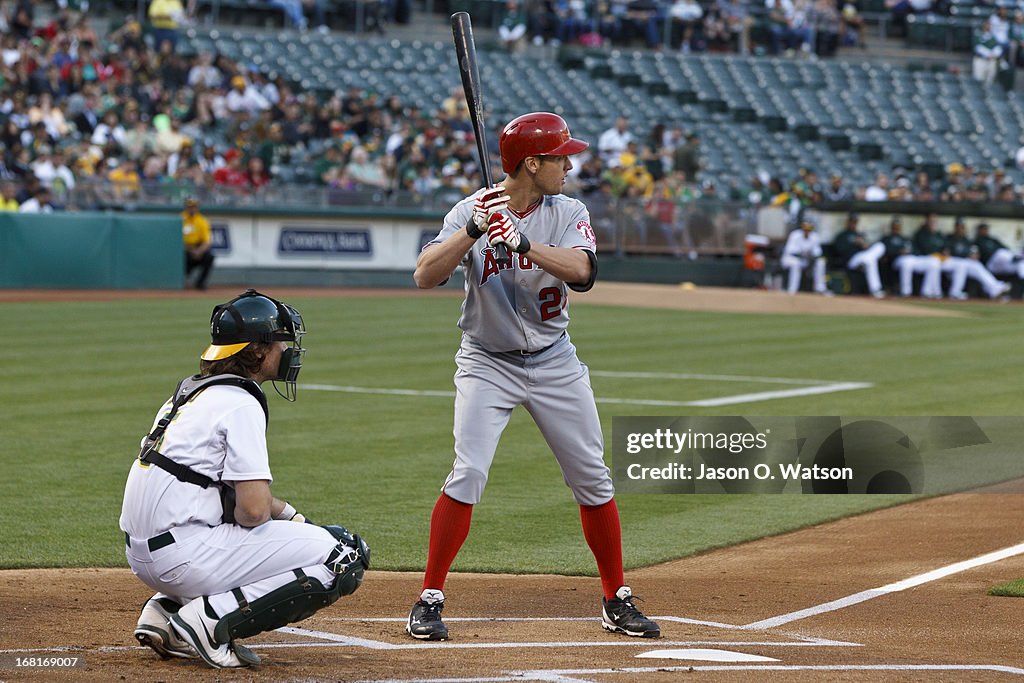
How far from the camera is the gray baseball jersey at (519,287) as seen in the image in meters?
5.59

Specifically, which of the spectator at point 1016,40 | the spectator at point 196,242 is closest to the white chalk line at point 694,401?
the spectator at point 196,242

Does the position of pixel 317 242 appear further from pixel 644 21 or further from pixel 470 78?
pixel 470 78

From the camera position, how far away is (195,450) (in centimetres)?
462

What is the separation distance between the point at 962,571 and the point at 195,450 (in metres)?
3.97

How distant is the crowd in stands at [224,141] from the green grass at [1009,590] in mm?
18683

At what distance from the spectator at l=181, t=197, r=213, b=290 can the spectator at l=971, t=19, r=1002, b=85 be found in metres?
23.6

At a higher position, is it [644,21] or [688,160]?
[644,21]

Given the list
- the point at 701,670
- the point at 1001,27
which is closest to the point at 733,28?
the point at 1001,27

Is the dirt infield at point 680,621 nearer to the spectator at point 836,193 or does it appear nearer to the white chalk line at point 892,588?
the white chalk line at point 892,588

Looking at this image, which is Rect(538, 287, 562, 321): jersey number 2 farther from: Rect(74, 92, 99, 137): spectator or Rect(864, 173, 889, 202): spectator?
Rect(864, 173, 889, 202): spectator

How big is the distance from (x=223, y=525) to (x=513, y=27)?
31.1 m

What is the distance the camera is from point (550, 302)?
5.66 metres

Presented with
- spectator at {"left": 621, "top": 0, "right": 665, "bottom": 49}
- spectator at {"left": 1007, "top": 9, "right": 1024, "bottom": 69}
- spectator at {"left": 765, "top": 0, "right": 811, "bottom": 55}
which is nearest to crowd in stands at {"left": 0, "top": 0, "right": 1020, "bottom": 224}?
spectator at {"left": 621, "top": 0, "right": 665, "bottom": 49}

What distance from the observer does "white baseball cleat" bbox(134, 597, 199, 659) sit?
479cm
